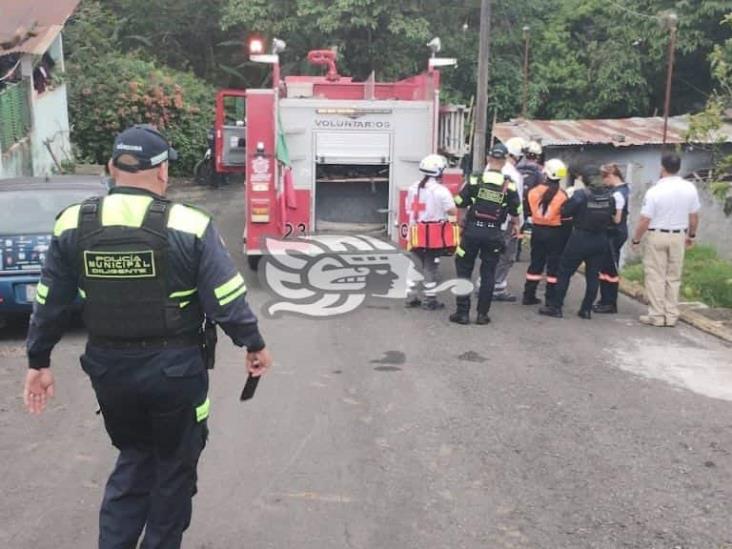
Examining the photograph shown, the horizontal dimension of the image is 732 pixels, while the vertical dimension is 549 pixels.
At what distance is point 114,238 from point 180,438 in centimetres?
84

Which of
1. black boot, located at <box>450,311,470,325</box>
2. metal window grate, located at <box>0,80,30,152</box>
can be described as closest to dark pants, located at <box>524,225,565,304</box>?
black boot, located at <box>450,311,470,325</box>

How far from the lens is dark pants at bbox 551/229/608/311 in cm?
895

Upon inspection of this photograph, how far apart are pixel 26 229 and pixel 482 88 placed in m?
10.6

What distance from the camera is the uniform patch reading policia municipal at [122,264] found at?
3439 mm

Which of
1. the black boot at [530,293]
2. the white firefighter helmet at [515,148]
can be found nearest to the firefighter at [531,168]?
the white firefighter helmet at [515,148]

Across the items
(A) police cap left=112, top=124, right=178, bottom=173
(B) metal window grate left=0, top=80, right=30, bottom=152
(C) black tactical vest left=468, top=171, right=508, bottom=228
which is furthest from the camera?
(B) metal window grate left=0, top=80, right=30, bottom=152

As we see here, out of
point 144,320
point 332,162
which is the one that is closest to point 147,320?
point 144,320

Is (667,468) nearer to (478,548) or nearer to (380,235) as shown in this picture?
(478,548)

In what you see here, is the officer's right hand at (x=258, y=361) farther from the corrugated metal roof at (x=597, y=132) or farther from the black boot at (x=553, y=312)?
the corrugated metal roof at (x=597, y=132)

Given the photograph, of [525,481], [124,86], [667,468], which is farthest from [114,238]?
[124,86]

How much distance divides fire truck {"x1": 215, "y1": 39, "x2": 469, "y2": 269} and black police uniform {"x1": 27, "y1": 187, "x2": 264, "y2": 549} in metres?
6.91

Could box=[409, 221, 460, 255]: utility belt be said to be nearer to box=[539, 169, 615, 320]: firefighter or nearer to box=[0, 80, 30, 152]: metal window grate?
box=[539, 169, 615, 320]: firefighter

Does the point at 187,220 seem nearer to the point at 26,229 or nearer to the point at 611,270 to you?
the point at 26,229

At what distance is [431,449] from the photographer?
5.23 m
